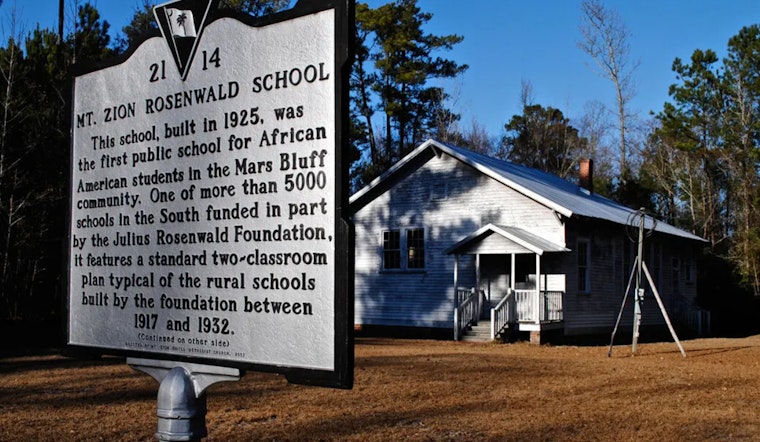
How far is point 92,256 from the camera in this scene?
4305 millimetres

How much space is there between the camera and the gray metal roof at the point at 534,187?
25.1 metres

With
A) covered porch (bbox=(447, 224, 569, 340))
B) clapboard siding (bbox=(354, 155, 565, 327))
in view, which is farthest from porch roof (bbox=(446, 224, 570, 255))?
clapboard siding (bbox=(354, 155, 565, 327))

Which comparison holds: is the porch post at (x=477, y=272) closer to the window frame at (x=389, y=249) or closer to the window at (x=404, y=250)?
the window at (x=404, y=250)

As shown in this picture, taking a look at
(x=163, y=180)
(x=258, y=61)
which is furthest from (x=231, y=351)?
(x=258, y=61)

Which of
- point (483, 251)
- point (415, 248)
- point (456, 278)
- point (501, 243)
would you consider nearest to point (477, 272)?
point (456, 278)

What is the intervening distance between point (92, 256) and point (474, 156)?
24583mm

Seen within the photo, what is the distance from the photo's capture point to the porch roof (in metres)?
23.6

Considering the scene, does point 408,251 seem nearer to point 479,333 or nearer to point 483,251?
point 483,251

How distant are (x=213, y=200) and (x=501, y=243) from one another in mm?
20973

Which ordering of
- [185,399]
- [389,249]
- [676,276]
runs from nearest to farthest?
[185,399], [389,249], [676,276]

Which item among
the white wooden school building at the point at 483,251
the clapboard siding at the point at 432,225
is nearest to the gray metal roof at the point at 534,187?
the white wooden school building at the point at 483,251

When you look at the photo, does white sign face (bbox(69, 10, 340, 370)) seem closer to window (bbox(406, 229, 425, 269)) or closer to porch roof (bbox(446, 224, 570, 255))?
porch roof (bbox(446, 224, 570, 255))

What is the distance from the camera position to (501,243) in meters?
24.2

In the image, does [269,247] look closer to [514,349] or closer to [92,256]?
[92,256]
